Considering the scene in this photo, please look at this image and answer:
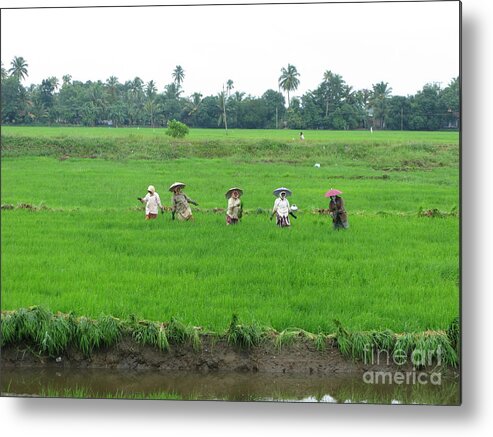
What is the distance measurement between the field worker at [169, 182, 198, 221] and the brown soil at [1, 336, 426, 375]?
3.51 ft

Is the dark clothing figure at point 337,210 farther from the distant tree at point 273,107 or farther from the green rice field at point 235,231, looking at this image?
the distant tree at point 273,107

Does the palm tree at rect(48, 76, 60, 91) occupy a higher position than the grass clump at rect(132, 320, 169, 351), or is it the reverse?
the palm tree at rect(48, 76, 60, 91)

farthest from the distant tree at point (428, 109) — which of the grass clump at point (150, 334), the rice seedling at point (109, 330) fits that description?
the rice seedling at point (109, 330)

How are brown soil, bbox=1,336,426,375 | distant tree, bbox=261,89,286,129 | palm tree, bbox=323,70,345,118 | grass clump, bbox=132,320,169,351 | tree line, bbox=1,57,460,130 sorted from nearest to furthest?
brown soil, bbox=1,336,426,375 → grass clump, bbox=132,320,169,351 → palm tree, bbox=323,70,345,118 → tree line, bbox=1,57,460,130 → distant tree, bbox=261,89,286,129

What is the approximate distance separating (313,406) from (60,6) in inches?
130

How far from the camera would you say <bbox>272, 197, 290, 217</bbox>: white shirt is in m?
5.99

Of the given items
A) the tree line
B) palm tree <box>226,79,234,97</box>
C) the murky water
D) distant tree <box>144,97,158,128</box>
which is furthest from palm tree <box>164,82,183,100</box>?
the murky water

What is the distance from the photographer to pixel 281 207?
19.7ft

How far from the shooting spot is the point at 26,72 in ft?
19.7

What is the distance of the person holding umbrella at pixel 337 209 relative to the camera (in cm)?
593

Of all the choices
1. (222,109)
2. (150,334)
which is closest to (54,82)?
(222,109)

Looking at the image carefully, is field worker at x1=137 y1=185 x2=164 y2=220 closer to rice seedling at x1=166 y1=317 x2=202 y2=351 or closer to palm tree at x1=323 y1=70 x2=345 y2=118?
rice seedling at x1=166 y1=317 x2=202 y2=351

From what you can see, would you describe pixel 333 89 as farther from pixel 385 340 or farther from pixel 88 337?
pixel 88 337

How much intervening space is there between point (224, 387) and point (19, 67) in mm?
2795
